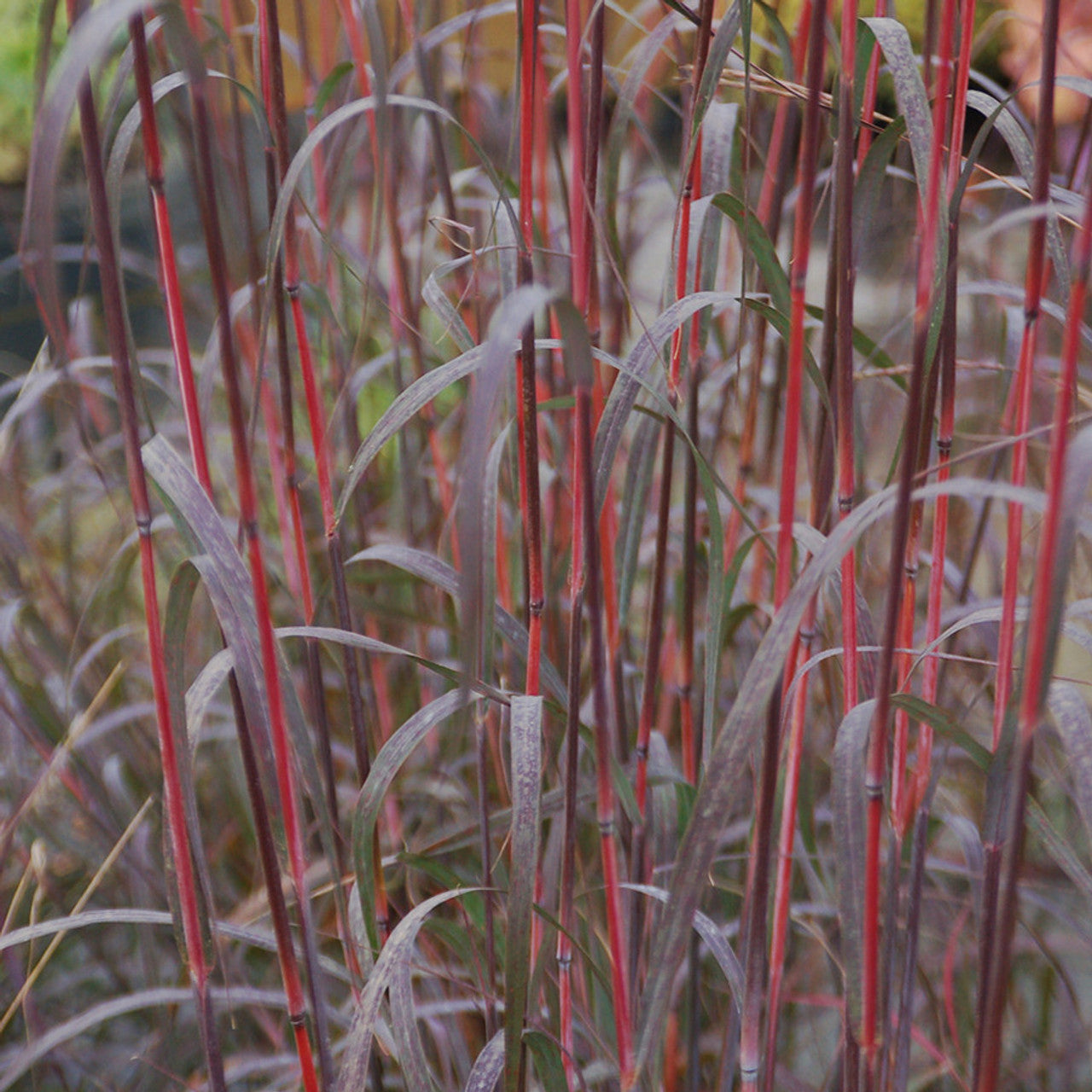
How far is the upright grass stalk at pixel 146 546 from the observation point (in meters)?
0.25

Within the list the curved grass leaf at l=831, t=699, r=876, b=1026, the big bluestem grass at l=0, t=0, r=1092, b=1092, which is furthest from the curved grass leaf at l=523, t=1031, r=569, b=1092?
the curved grass leaf at l=831, t=699, r=876, b=1026

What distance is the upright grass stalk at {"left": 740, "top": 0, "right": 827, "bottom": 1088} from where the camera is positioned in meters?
0.23

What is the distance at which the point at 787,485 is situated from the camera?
10.2 inches

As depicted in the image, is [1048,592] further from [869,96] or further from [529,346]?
[869,96]

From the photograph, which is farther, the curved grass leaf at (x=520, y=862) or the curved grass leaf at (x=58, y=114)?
the curved grass leaf at (x=520, y=862)

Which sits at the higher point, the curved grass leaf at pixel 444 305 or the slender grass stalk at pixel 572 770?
the curved grass leaf at pixel 444 305

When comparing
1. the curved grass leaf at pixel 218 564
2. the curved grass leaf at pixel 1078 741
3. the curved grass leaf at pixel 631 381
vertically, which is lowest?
the curved grass leaf at pixel 1078 741

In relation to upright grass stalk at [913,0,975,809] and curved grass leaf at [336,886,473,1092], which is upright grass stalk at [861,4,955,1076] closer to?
upright grass stalk at [913,0,975,809]

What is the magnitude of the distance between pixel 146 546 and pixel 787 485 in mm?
169

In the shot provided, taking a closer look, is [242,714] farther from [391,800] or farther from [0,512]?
[0,512]

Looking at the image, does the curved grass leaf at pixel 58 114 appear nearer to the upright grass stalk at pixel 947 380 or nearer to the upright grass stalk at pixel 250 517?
the upright grass stalk at pixel 250 517

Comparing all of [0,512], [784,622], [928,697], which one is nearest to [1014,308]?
[928,697]

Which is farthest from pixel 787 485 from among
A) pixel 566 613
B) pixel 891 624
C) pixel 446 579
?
pixel 566 613

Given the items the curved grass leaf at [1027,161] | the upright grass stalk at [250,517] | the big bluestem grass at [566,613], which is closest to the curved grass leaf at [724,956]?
the big bluestem grass at [566,613]
